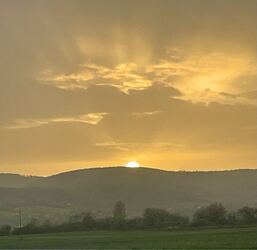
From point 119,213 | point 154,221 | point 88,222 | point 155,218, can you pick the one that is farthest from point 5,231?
point 155,218

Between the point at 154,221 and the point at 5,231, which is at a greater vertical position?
the point at 5,231

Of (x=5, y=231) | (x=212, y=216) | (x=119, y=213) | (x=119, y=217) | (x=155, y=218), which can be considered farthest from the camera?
(x=119, y=213)

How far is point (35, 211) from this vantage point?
19662 centimetres

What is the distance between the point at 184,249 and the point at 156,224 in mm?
54031

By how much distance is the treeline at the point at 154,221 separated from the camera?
325 ft

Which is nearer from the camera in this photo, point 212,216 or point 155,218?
point 212,216

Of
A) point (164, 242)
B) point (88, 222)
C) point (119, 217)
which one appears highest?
point (119, 217)

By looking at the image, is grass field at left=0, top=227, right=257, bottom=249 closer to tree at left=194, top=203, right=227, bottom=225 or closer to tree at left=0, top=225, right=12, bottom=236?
tree at left=194, top=203, right=227, bottom=225

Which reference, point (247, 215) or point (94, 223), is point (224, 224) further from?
point (94, 223)

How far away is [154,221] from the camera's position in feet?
341

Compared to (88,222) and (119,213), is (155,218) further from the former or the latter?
(88,222)

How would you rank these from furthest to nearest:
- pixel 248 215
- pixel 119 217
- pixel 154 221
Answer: pixel 119 217
pixel 154 221
pixel 248 215

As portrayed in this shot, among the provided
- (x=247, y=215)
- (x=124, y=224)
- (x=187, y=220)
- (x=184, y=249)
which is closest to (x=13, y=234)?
(x=124, y=224)

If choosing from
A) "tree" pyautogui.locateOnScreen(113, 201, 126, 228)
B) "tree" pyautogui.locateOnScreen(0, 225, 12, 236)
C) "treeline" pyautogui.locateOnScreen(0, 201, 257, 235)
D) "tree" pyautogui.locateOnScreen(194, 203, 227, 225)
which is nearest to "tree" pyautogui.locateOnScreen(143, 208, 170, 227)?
"treeline" pyautogui.locateOnScreen(0, 201, 257, 235)
